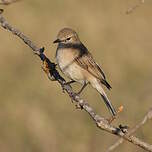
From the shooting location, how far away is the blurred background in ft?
31.8

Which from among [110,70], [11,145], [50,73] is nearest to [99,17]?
[110,70]

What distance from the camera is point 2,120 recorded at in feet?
36.9

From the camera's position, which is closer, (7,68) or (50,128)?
(50,128)

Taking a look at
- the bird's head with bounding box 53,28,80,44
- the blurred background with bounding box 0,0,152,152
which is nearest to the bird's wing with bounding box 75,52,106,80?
the bird's head with bounding box 53,28,80,44

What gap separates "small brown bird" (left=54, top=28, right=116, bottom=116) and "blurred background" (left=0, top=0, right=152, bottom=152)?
1.89ft

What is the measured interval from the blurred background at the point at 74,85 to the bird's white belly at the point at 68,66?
2.65ft

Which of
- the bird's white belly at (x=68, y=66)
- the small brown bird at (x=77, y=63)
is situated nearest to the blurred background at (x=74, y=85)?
the small brown bird at (x=77, y=63)

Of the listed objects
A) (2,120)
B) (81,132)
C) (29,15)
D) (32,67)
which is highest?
(29,15)

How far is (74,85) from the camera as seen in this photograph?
43.0 ft

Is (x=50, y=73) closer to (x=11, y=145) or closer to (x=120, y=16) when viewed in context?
(x=11, y=145)

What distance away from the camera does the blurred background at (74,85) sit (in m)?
9.70

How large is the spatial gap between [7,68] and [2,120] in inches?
115

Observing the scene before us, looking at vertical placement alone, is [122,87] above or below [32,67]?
below

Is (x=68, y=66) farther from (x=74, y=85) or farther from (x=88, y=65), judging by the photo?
(x=74, y=85)
